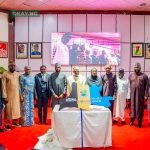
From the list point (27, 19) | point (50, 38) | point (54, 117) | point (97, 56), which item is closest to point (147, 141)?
point (54, 117)

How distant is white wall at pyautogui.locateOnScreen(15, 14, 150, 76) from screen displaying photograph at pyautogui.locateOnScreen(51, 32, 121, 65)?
0.59 feet

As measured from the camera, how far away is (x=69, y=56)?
965 cm

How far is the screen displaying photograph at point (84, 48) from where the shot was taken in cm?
966

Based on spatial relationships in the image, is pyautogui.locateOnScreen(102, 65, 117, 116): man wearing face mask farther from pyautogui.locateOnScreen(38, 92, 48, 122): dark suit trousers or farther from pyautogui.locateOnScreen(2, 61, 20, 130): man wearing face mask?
pyautogui.locateOnScreen(2, 61, 20, 130): man wearing face mask

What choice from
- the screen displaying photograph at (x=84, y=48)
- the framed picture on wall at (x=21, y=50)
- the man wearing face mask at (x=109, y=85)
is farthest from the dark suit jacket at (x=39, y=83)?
the framed picture on wall at (x=21, y=50)

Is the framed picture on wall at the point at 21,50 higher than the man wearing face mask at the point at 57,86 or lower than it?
higher

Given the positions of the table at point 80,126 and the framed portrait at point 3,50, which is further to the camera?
the framed portrait at point 3,50

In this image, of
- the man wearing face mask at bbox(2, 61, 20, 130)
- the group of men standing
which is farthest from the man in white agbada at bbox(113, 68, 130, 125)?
the man wearing face mask at bbox(2, 61, 20, 130)

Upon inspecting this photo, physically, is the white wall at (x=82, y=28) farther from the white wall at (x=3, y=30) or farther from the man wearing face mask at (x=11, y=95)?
the man wearing face mask at (x=11, y=95)

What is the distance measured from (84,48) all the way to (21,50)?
6.67 feet

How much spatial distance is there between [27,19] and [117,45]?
3.00 metres

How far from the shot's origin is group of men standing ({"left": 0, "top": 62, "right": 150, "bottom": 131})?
682 cm

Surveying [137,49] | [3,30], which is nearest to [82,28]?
[137,49]

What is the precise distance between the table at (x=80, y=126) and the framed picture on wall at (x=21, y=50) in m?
5.01
